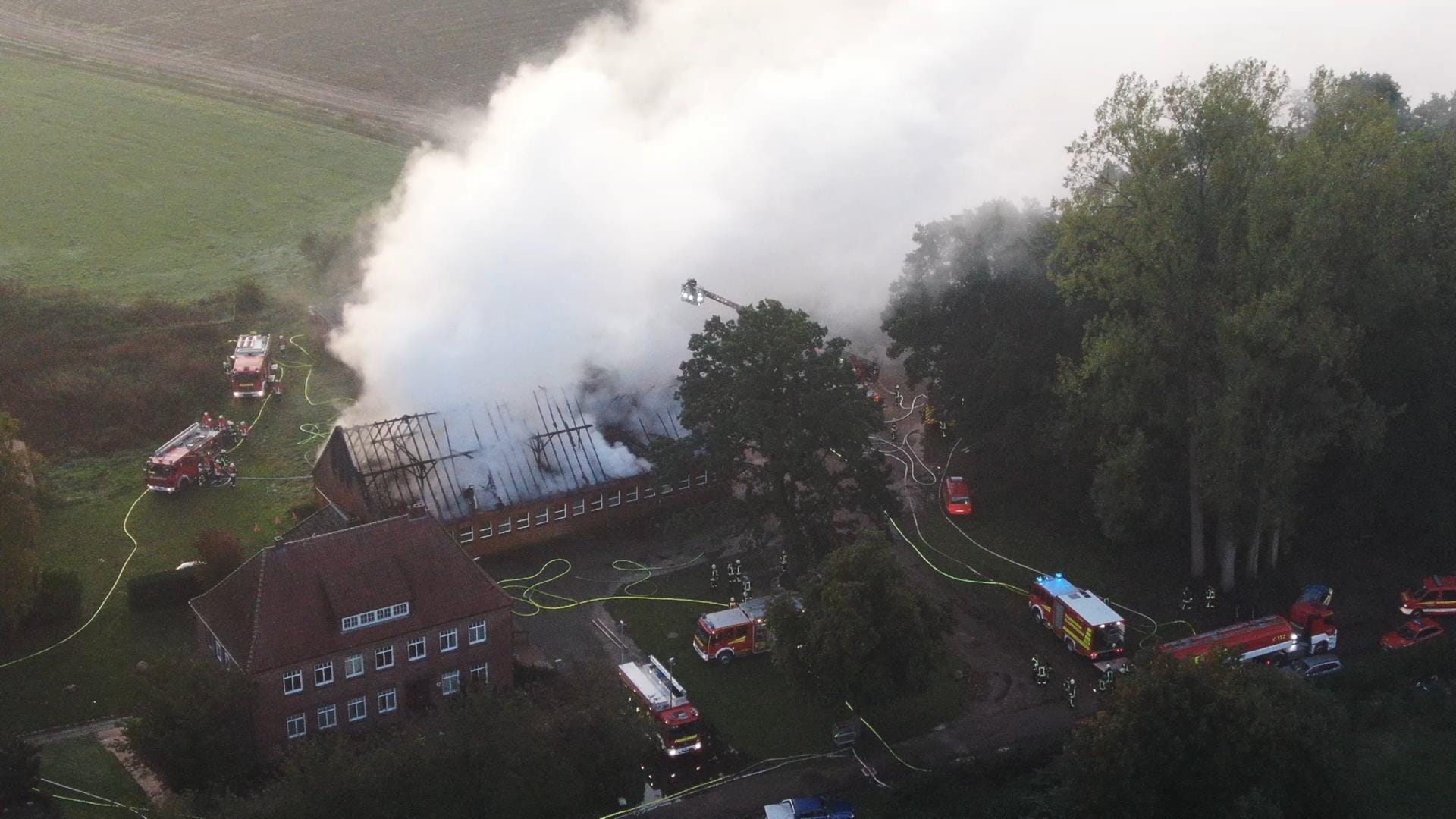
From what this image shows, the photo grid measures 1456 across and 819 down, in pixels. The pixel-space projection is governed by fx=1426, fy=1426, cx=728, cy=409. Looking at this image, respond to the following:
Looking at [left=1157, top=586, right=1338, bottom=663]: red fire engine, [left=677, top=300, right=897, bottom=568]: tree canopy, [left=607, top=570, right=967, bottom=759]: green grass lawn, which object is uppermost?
[left=677, top=300, right=897, bottom=568]: tree canopy

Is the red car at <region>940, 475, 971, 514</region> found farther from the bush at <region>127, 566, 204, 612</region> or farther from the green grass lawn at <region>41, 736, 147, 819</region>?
the green grass lawn at <region>41, 736, 147, 819</region>

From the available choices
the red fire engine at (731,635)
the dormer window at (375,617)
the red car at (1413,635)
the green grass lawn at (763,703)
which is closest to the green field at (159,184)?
the green grass lawn at (763,703)

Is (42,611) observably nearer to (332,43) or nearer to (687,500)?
(687,500)

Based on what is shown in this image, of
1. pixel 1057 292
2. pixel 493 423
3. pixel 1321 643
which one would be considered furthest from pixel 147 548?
pixel 1321 643

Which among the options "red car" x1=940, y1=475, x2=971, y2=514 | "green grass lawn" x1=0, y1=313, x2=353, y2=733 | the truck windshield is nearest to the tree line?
"red car" x1=940, y1=475, x2=971, y2=514

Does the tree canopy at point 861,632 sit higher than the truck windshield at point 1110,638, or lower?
higher

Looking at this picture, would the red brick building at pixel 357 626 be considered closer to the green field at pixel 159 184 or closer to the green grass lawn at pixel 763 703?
the green grass lawn at pixel 763 703

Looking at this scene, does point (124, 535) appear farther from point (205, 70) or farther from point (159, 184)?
point (205, 70)
